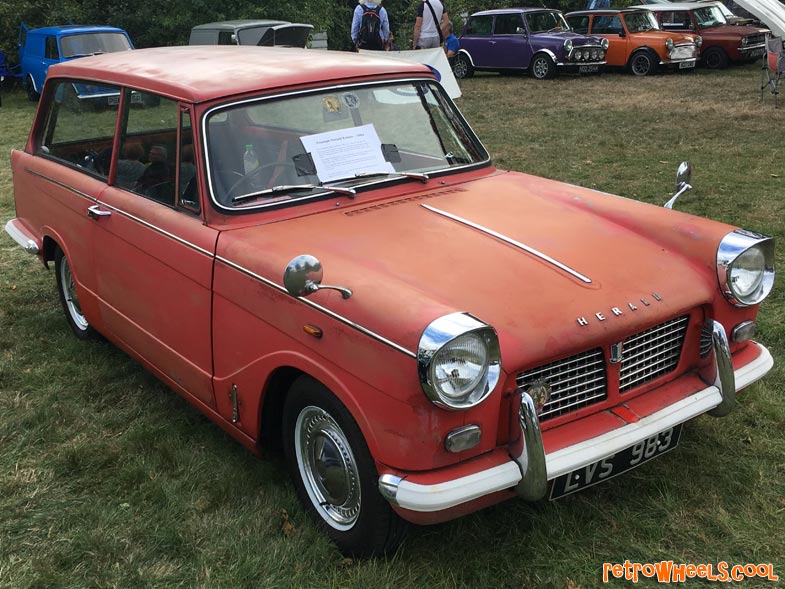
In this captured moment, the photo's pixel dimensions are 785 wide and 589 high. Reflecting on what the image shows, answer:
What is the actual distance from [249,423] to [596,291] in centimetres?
140

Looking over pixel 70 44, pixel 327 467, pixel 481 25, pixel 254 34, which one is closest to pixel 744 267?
pixel 327 467

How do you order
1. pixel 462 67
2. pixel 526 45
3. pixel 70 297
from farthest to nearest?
pixel 462 67 → pixel 526 45 → pixel 70 297

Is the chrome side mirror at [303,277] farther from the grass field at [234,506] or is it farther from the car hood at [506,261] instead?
the grass field at [234,506]

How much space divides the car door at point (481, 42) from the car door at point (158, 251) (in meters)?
15.4

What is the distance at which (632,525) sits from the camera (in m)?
2.94

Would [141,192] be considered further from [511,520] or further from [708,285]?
[708,285]

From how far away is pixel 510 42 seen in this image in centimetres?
1769

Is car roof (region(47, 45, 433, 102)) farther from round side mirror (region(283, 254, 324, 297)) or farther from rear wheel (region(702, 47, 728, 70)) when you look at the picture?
rear wheel (region(702, 47, 728, 70))

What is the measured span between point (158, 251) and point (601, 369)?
1.93 m

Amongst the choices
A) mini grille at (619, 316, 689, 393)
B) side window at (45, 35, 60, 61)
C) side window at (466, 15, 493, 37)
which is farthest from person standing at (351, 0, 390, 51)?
mini grille at (619, 316, 689, 393)

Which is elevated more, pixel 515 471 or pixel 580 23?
pixel 580 23

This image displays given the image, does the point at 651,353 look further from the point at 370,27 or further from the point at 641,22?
the point at 641,22

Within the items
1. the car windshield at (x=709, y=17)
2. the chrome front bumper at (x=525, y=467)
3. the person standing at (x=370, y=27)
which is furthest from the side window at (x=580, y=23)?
the chrome front bumper at (x=525, y=467)

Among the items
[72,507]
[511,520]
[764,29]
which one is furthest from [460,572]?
[764,29]
